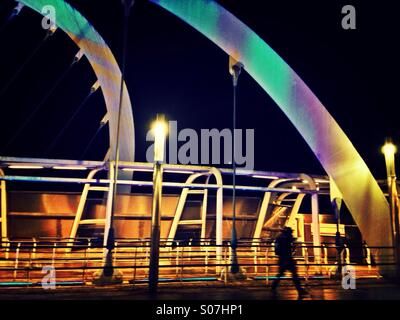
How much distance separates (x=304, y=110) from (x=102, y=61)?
1020 cm

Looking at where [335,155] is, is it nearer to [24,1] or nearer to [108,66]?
[108,66]

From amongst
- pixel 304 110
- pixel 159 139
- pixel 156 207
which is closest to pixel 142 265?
pixel 156 207

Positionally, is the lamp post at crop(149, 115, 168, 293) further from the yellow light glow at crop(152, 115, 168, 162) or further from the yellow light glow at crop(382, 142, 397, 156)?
the yellow light glow at crop(382, 142, 397, 156)

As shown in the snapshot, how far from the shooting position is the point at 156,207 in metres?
8.88

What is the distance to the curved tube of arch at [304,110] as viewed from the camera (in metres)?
13.9

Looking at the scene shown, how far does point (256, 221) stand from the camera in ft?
58.2

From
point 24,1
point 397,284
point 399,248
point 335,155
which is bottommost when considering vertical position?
point 397,284

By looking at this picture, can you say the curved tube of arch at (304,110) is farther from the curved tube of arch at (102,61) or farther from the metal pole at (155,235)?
the metal pole at (155,235)

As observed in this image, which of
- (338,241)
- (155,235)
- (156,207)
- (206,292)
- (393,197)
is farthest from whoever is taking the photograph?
(393,197)

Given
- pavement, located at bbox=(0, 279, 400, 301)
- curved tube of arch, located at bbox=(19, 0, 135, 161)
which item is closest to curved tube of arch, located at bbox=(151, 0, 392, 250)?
curved tube of arch, located at bbox=(19, 0, 135, 161)

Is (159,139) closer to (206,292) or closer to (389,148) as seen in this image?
(206,292)

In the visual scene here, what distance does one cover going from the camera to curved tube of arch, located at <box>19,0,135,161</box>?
17.5 metres
